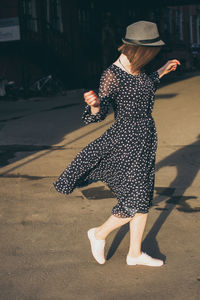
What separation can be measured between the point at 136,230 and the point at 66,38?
75.5 feet

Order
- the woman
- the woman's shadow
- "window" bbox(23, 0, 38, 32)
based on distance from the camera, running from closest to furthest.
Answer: the woman
the woman's shadow
"window" bbox(23, 0, 38, 32)

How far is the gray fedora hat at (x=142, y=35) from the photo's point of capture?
374 cm

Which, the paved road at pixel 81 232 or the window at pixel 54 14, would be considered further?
the window at pixel 54 14

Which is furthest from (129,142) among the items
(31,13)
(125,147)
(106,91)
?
(31,13)

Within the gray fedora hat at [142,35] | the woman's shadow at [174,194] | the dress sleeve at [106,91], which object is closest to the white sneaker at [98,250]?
the woman's shadow at [174,194]

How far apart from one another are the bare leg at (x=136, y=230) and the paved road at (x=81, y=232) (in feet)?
0.43

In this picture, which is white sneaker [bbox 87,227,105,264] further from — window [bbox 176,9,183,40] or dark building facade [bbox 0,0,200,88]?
window [bbox 176,9,183,40]

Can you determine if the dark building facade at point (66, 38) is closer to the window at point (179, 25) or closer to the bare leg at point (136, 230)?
the window at point (179, 25)

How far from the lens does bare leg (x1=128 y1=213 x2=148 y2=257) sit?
13.0 feet

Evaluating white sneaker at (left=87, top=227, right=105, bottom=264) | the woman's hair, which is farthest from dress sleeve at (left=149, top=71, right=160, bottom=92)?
white sneaker at (left=87, top=227, right=105, bottom=264)

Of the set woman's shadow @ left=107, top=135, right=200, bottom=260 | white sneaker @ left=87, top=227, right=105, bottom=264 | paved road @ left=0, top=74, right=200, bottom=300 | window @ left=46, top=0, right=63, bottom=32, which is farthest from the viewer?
window @ left=46, top=0, right=63, bottom=32

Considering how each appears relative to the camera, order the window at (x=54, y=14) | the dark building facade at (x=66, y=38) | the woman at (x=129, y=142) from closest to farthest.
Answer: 1. the woman at (x=129, y=142)
2. the dark building facade at (x=66, y=38)
3. the window at (x=54, y=14)

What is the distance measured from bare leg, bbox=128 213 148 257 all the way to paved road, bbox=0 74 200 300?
0.13 meters

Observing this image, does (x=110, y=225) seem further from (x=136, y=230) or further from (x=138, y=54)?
(x=138, y=54)
